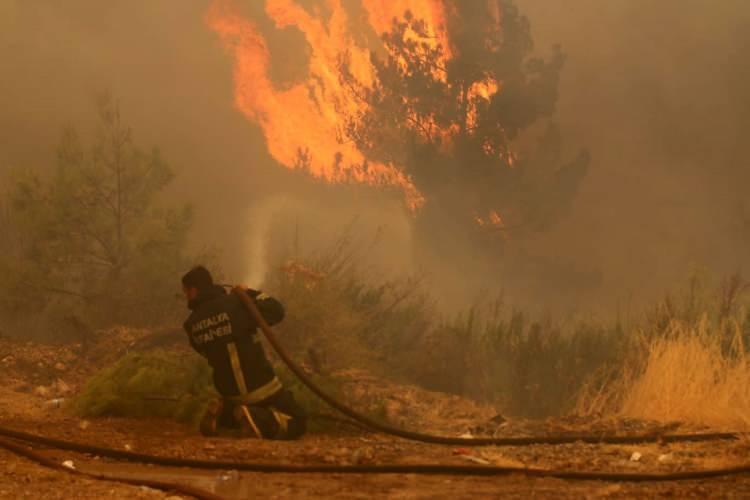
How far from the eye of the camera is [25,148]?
26.0 metres

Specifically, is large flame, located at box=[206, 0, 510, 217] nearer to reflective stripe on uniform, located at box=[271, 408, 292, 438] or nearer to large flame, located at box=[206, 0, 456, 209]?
large flame, located at box=[206, 0, 456, 209]

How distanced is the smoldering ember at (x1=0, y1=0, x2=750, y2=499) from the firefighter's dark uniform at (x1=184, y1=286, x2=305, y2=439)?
2 cm

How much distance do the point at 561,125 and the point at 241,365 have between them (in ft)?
110

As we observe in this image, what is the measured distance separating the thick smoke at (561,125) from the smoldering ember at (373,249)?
13cm

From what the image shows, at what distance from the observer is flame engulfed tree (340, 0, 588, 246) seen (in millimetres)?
28219

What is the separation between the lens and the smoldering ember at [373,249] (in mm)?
6535

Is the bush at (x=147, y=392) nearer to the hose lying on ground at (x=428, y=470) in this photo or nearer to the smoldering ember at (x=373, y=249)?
the smoldering ember at (x=373, y=249)

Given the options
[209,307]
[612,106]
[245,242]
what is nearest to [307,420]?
[209,307]

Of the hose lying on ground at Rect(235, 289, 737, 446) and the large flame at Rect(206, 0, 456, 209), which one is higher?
the large flame at Rect(206, 0, 456, 209)

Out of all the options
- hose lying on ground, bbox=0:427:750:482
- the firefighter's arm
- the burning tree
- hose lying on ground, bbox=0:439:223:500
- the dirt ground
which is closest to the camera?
hose lying on ground, bbox=0:439:223:500

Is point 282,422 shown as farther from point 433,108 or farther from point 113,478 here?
point 433,108

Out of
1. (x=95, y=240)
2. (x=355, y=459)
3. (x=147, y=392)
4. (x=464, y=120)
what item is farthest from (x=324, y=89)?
(x=355, y=459)

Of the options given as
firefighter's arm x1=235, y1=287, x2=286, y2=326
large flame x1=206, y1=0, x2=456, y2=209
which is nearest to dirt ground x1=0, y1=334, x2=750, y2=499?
firefighter's arm x1=235, y1=287, x2=286, y2=326

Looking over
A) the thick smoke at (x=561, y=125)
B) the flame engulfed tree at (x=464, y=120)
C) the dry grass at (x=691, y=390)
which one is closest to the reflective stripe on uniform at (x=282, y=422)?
the dry grass at (x=691, y=390)
